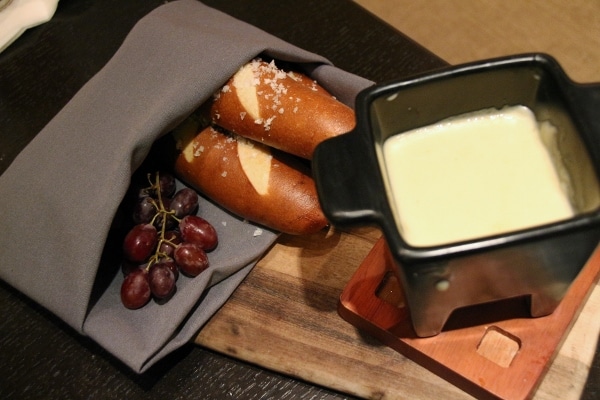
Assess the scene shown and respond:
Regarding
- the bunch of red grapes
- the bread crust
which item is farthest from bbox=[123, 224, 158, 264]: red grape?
the bread crust

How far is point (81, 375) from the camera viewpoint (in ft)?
2.49

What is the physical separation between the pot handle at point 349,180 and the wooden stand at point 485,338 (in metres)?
0.14

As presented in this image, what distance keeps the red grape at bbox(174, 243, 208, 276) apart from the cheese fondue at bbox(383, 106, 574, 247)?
277mm

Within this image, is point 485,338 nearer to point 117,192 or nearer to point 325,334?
point 325,334

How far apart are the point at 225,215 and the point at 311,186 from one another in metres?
0.13

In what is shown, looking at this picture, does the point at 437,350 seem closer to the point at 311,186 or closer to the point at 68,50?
the point at 311,186

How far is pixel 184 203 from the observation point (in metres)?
0.81

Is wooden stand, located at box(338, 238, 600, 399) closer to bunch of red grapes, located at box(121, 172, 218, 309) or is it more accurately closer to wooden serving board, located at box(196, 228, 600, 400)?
wooden serving board, located at box(196, 228, 600, 400)

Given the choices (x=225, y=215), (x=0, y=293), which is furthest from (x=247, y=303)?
(x=0, y=293)

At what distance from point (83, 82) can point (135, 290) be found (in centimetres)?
46

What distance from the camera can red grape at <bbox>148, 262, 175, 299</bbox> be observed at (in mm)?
730

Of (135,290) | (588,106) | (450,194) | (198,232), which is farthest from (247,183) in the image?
(588,106)

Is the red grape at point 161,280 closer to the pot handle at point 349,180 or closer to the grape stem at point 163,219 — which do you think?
the grape stem at point 163,219

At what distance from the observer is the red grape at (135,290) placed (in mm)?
736
